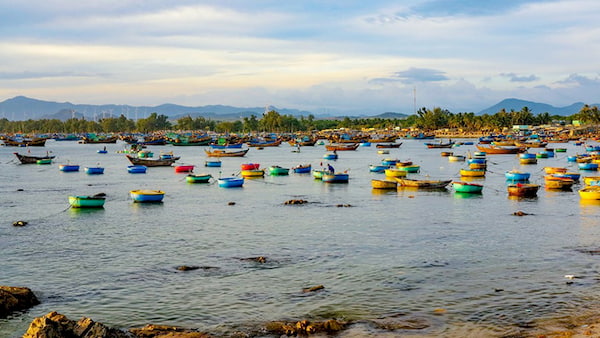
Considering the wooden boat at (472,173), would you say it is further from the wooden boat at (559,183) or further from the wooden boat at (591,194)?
the wooden boat at (591,194)

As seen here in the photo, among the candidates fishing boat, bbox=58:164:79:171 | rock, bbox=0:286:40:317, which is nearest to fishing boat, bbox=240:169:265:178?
fishing boat, bbox=58:164:79:171

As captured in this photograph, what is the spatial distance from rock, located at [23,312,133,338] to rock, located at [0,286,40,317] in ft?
17.0

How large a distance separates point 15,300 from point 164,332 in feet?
20.0

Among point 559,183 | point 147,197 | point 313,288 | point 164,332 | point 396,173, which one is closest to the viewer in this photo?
point 164,332

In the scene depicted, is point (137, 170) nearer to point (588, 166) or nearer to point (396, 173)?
point (396, 173)

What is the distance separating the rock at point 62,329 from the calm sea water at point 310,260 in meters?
3.86

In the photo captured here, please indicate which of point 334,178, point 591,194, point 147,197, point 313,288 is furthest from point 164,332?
point 334,178

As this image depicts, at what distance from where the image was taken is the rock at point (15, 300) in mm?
20844

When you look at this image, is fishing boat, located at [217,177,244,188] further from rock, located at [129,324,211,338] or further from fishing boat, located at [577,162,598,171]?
fishing boat, located at [577,162,598,171]

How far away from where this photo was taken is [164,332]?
61.9ft

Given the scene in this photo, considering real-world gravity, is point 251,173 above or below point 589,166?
above

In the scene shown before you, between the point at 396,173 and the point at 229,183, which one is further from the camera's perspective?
the point at 396,173

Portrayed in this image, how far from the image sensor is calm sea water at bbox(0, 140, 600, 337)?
70.4ft

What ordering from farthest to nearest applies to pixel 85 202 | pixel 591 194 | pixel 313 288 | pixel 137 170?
pixel 137 170 → pixel 591 194 → pixel 85 202 → pixel 313 288
